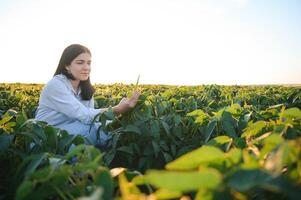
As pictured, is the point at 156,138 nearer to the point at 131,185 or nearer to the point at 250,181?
the point at 131,185

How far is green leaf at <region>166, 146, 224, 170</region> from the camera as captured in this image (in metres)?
0.89

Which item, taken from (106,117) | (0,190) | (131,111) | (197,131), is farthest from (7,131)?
(197,131)

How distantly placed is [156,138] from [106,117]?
459 mm

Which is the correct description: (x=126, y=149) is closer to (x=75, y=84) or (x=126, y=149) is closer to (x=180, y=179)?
(x=75, y=84)

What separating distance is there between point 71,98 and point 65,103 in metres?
0.08

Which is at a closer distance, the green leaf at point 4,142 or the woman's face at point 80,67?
the green leaf at point 4,142

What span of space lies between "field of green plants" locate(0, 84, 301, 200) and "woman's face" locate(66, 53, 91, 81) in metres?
0.75

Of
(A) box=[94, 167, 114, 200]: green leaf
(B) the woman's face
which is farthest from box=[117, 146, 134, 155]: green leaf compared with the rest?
(A) box=[94, 167, 114, 200]: green leaf

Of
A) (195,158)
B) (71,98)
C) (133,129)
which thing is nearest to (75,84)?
(71,98)

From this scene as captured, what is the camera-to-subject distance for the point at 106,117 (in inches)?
116

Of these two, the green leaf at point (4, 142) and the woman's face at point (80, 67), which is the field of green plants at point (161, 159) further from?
the woman's face at point (80, 67)

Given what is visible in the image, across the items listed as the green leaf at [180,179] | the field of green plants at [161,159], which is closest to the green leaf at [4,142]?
the field of green plants at [161,159]

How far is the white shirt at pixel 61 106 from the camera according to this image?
3.49 m

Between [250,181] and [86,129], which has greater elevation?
[250,181]
